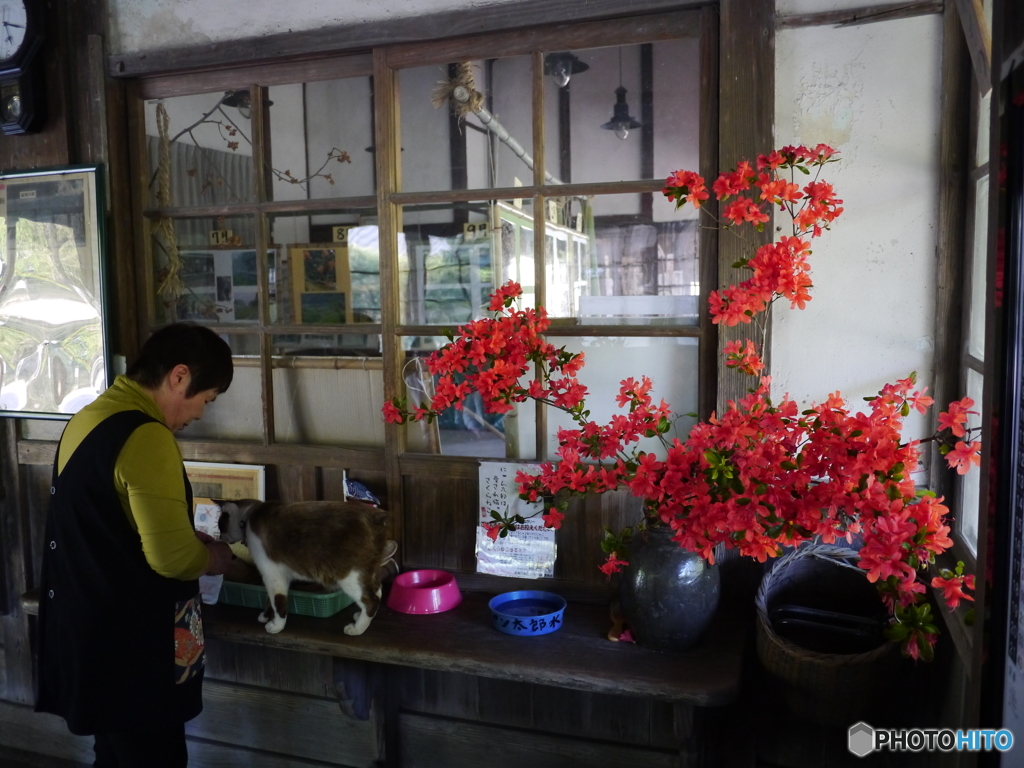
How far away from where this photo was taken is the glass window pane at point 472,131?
211 centimetres

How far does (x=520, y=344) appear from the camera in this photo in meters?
1.79

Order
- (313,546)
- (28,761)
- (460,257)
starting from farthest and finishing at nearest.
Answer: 1. (28,761)
2. (460,257)
3. (313,546)

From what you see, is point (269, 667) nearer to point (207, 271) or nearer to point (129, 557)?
point (129, 557)

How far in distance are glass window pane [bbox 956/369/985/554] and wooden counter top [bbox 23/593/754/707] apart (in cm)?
53

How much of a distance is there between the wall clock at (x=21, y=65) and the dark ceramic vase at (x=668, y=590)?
223 centimetres

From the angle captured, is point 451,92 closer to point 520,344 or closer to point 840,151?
point 520,344

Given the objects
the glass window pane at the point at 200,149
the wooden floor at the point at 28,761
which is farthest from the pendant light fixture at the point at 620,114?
the wooden floor at the point at 28,761

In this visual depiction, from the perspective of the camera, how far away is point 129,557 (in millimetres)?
1678

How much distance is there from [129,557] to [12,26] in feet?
5.95

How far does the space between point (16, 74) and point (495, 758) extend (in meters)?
2.51

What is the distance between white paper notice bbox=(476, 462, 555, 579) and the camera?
2113 millimetres

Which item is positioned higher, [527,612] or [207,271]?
[207,271]

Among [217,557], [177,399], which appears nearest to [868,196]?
[177,399]

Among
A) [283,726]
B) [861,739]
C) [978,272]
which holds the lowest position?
[283,726]
